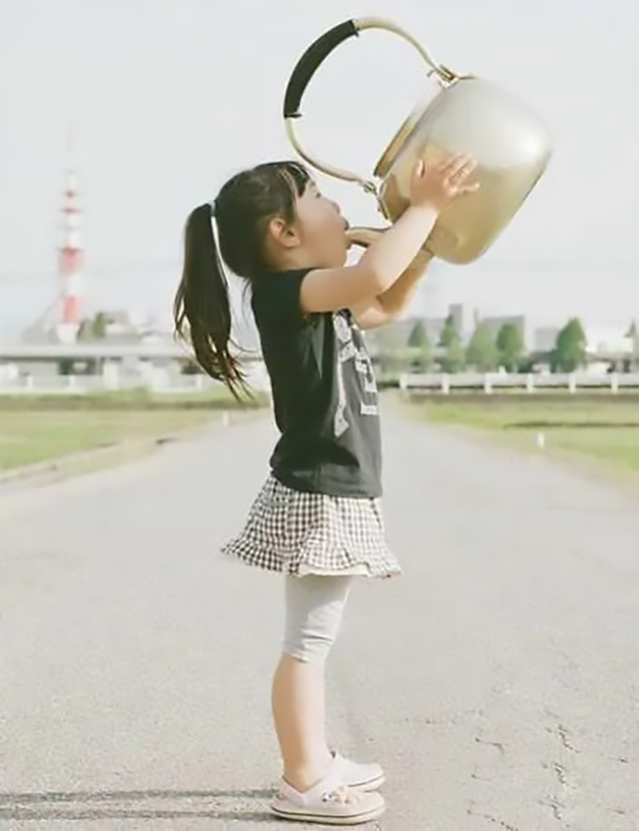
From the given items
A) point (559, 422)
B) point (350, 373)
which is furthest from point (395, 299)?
point (559, 422)

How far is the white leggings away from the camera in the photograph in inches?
156

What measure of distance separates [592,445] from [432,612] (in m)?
17.8

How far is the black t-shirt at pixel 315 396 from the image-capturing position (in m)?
3.90

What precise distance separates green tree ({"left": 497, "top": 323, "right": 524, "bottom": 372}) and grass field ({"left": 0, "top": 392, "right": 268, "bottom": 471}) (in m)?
18.1

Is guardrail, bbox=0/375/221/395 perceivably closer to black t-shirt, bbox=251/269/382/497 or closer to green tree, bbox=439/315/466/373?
green tree, bbox=439/315/466/373

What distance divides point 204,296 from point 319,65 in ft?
1.83

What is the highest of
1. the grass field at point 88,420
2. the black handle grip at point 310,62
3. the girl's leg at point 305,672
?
the black handle grip at point 310,62

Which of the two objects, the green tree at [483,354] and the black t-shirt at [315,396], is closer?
the black t-shirt at [315,396]

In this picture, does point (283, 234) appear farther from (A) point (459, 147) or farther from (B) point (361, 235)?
(A) point (459, 147)

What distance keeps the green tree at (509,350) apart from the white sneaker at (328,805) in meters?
66.1

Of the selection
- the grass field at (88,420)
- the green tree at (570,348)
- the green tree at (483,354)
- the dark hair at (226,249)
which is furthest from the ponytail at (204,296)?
the green tree at (483,354)

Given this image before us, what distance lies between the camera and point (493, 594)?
7.73m

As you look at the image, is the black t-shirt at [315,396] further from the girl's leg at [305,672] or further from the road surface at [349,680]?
the road surface at [349,680]

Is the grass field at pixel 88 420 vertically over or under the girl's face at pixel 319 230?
under
